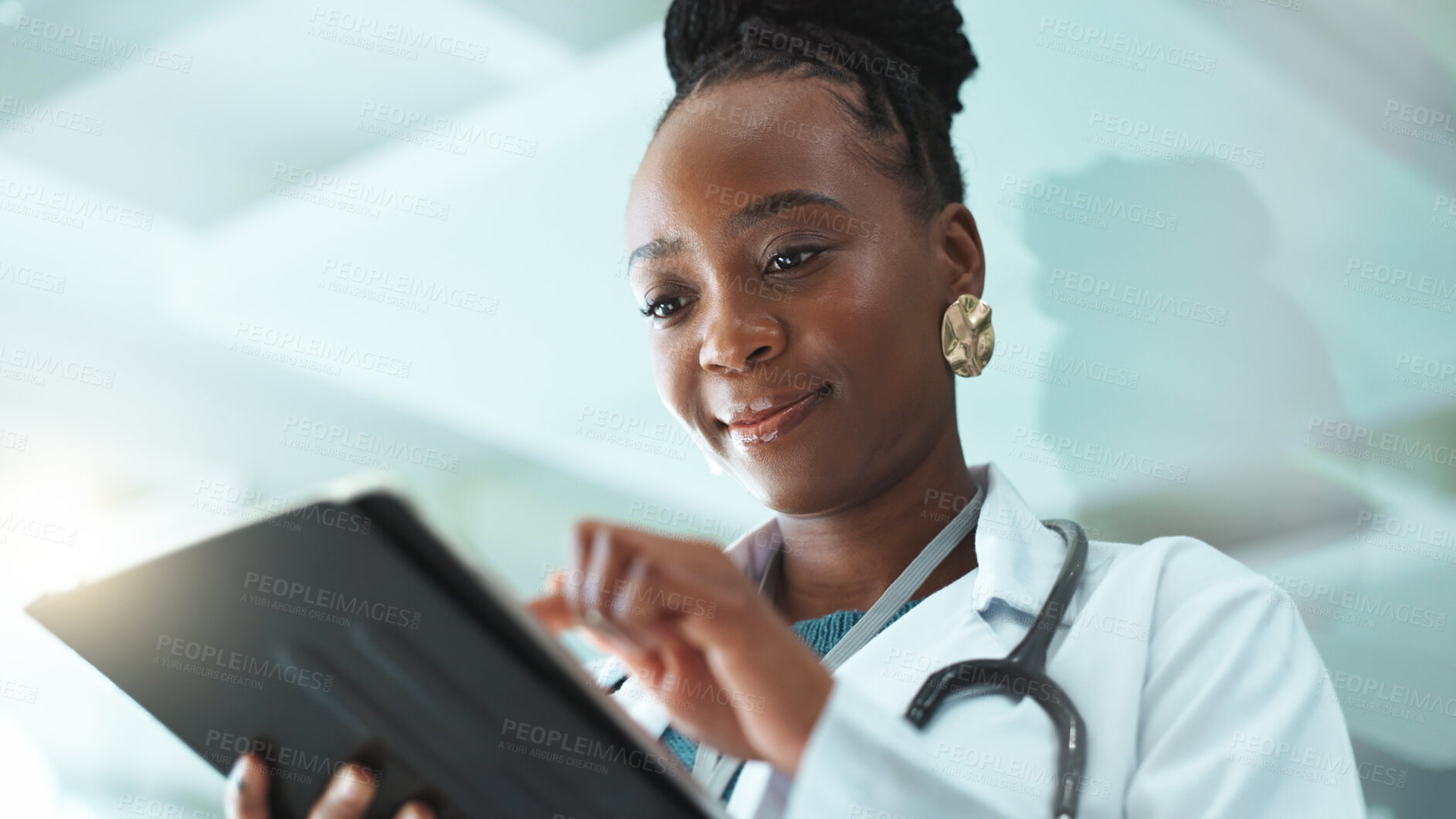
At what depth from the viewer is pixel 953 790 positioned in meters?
0.68

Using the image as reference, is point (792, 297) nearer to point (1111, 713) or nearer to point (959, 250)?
point (959, 250)

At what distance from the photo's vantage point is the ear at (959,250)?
1.26 m

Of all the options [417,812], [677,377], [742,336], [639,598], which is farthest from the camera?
[677,377]

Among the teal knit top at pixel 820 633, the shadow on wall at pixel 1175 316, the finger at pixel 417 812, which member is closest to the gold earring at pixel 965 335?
the teal knit top at pixel 820 633

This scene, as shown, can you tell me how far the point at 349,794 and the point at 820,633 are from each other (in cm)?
61

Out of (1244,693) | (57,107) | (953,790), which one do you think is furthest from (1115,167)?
(57,107)

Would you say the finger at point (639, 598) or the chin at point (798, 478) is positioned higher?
the finger at point (639, 598)

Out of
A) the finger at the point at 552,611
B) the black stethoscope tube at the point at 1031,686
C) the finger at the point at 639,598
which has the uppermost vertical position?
the finger at the point at 639,598

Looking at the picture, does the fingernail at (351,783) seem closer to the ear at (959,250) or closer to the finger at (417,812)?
the finger at (417,812)

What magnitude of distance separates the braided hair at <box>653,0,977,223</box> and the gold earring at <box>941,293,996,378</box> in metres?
0.12

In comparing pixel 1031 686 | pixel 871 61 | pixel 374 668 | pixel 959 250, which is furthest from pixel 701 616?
pixel 871 61

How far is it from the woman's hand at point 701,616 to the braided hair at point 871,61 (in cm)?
71

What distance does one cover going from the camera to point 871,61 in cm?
135

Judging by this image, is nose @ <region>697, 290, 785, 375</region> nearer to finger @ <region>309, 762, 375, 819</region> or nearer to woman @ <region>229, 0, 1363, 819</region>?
woman @ <region>229, 0, 1363, 819</region>
